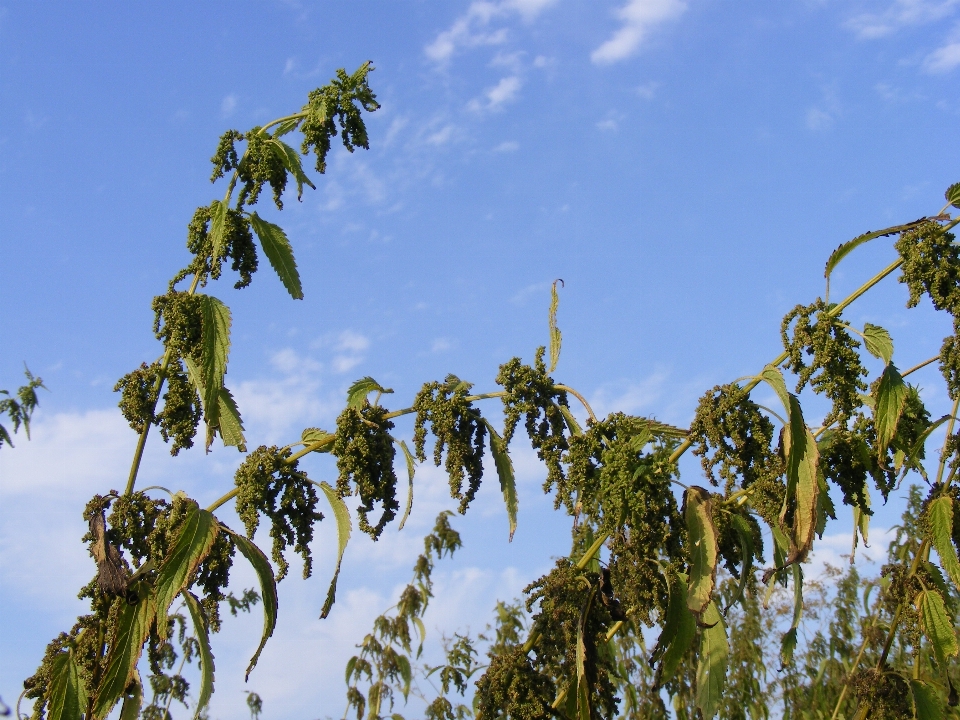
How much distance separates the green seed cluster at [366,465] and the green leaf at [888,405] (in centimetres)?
194

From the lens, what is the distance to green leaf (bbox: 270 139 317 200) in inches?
Result: 143

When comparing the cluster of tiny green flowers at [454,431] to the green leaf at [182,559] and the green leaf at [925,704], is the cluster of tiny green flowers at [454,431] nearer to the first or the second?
the green leaf at [182,559]

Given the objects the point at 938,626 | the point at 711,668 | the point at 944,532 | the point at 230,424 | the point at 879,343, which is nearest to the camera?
the point at 230,424

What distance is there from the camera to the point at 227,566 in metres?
3.14

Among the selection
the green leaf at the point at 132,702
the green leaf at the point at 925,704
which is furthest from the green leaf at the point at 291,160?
the green leaf at the point at 925,704

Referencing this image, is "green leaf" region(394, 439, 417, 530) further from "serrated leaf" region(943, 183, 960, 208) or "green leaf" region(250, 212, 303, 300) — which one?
"serrated leaf" region(943, 183, 960, 208)

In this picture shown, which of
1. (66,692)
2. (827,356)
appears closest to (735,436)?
(827,356)

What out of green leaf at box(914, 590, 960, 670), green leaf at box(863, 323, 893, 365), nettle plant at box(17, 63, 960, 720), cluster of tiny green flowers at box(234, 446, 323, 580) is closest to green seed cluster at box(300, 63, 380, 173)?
nettle plant at box(17, 63, 960, 720)

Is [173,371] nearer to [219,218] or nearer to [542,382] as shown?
[219,218]

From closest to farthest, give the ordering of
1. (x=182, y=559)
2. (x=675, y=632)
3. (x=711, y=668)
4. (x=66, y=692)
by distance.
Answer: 1. (x=182, y=559)
2. (x=66, y=692)
3. (x=675, y=632)
4. (x=711, y=668)

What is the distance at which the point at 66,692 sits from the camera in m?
3.12

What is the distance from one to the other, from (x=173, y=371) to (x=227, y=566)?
79 cm

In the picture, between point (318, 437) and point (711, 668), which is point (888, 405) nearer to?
point (711, 668)

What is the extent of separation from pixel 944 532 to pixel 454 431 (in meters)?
2.27
